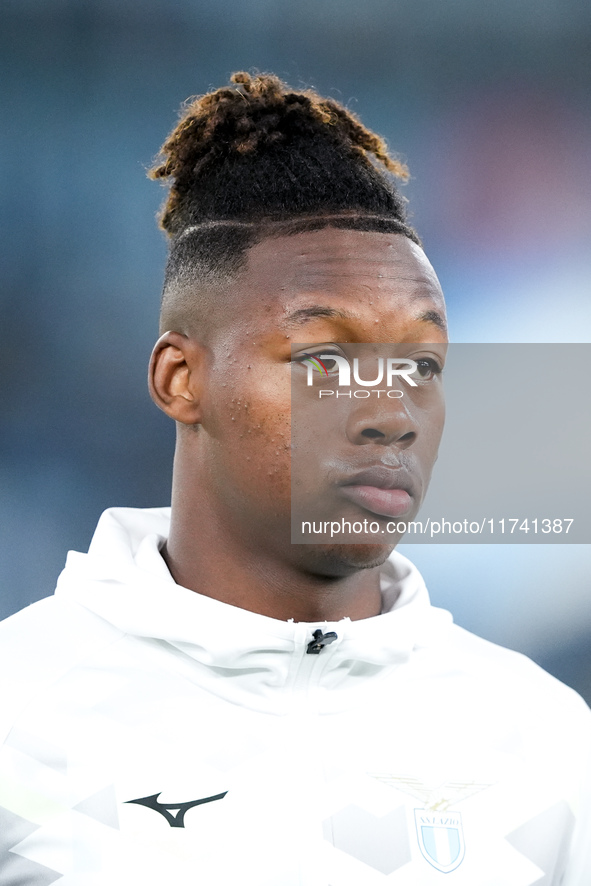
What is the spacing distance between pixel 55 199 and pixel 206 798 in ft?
5.16

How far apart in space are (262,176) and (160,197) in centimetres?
90

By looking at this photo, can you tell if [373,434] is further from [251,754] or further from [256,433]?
[251,754]

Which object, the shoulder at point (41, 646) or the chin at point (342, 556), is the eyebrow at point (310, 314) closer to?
the chin at point (342, 556)

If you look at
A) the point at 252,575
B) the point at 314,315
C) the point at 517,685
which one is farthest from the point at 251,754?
the point at 314,315

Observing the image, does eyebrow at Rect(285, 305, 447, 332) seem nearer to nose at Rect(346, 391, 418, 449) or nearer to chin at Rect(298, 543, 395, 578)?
nose at Rect(346, 391, 418, 449)

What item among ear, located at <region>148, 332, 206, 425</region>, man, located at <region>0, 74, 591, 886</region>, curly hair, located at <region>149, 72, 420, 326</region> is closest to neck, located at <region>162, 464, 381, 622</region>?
man, located at <region>0, 74, 591, 886</region>

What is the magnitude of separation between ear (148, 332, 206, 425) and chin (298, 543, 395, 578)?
0.30 meters

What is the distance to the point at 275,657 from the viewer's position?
4.55 ft

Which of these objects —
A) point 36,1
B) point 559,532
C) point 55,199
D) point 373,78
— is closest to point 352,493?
point 559,532

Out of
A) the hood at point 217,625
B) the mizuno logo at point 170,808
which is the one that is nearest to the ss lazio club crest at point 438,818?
the hood at point 217,625

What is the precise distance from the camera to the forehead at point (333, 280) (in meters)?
1.42

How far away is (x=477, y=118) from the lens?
2.50 metres

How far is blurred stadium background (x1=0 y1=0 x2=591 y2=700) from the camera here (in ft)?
7.43

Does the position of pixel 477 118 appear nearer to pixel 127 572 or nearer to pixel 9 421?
pixel 9 421
